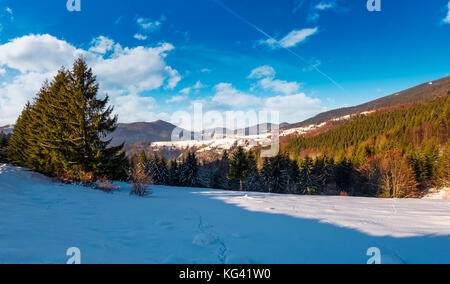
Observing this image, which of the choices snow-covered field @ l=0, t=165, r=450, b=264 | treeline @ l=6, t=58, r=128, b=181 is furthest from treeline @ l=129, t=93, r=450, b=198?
snow-covered field @ l=0, t=165, r=450, b=264

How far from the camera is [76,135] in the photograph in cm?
1412

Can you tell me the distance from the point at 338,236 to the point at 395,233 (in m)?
1.44

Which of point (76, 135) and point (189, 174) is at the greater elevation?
point (76, 135)

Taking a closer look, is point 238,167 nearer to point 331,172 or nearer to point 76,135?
point 76,135

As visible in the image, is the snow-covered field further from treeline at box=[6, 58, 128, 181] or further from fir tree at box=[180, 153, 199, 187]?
fir tree at box=[180, 153, 199, 187]

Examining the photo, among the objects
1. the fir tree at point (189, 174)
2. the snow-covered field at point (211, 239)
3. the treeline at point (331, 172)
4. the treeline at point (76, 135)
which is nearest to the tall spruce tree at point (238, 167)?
the treeline at point (331, 172)

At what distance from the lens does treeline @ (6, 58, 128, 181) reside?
13875 millimetres

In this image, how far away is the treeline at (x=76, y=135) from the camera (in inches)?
546

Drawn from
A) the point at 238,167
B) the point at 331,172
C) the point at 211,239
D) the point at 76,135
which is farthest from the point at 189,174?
the point at 211,239

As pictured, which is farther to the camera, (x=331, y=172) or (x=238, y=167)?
(x=331, y=172)

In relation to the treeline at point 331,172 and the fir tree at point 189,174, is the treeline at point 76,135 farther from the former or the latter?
the fir tree at point 189,174

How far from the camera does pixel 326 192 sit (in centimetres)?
4709
